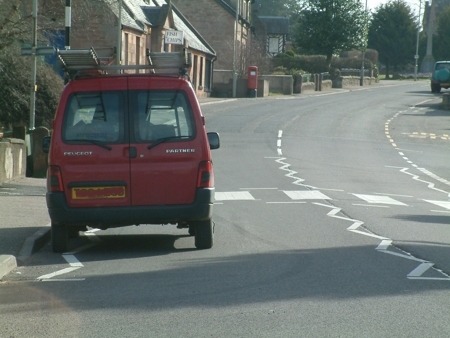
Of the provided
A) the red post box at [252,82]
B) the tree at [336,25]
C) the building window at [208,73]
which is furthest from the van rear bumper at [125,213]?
the tree at [336,25]

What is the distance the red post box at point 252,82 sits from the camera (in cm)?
5577

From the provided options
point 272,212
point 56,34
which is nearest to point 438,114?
point 56,34

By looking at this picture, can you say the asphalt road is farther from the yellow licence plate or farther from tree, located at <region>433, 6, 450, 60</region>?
tree, located at <region>433, 6, 450, 60</region>

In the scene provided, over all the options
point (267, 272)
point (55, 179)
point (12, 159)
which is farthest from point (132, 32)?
point (267, 272)

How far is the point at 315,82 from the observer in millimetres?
68688

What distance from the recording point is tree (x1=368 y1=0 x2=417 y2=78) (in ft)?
334

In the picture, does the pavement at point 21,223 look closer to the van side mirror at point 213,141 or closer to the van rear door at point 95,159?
the van rear door at point 95,159

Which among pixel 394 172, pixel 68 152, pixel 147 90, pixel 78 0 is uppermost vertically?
pixel 78 0

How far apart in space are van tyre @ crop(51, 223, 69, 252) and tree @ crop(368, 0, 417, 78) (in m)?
95.2

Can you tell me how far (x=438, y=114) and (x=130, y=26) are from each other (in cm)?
1703

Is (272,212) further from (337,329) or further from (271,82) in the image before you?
(271,82)

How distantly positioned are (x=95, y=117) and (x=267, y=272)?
2897mm

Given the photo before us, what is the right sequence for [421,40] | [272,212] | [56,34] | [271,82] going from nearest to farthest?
1. [272,212]
2. [56,34]
3. [271,82]
4. [421,40]

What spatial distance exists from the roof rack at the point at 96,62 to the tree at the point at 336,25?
69.5 metres
